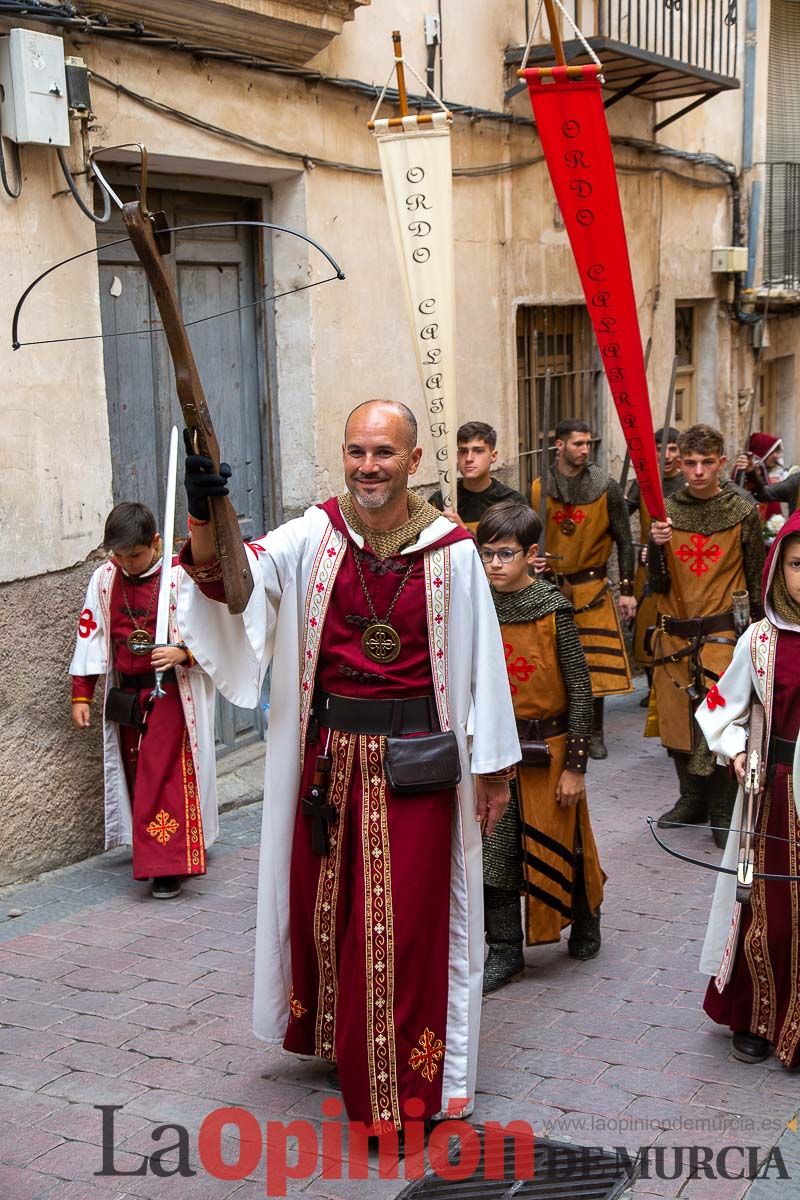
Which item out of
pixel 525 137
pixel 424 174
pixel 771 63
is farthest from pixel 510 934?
pixel 771 63

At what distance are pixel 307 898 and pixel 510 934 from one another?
3.97 ft

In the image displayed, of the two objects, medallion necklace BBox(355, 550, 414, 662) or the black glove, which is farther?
medallion necklace BBox(355, 550, 414, 662)

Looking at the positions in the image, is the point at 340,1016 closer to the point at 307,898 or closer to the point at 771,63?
the point at 307,898

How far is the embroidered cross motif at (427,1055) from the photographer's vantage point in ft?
13.1

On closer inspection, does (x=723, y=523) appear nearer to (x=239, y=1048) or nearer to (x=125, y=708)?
(x=125, y=708)

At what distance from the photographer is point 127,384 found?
22.6 feet

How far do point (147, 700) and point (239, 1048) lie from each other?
1863 mm

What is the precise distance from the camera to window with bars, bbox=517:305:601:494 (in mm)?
10180

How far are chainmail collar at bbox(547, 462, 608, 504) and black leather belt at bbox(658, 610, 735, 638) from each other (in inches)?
51.7

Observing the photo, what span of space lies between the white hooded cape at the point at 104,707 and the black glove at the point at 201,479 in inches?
93.6

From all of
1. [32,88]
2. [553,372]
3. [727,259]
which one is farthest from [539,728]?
[727,259]

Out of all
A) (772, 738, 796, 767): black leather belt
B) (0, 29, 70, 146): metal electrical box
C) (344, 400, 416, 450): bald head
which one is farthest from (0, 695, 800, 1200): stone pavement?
(0, 29, 70, 146): metal electrical box

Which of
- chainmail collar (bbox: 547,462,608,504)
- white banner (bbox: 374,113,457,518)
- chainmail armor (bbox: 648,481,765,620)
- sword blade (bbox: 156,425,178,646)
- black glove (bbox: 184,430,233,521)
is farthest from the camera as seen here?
chainmail collar (bbox: 547,462,608,504)

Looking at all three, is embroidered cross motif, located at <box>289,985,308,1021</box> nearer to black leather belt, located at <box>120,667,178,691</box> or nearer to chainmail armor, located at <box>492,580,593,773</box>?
chainmail armor, located at <box>492,580,593,773</box>
